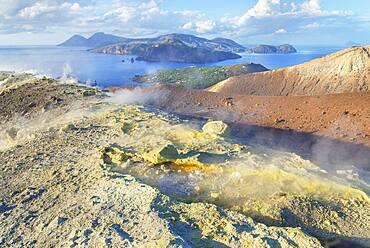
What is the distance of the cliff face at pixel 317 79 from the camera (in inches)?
1683

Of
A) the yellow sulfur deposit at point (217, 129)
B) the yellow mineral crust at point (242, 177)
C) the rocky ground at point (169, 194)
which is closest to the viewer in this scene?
the rocky ground at point (169, 194)

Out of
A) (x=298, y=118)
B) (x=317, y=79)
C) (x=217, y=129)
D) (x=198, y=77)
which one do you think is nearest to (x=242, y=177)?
(x=217, y=129)

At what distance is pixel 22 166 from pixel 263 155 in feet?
27.1

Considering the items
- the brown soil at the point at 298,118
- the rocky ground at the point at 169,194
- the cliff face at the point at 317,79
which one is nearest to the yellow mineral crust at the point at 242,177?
the rocky ground at the point at 169,194

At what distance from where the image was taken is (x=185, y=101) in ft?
94.3

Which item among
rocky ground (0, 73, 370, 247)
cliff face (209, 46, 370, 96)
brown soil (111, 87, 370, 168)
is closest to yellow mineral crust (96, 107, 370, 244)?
rocky ground (0, 73, 370, 247)

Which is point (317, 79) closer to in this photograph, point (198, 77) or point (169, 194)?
point (169, 194)

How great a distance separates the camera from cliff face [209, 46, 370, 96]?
42750 millimetres

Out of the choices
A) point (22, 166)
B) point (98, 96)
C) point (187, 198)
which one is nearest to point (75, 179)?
point (22, 166)

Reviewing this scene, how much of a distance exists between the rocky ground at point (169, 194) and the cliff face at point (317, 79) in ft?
104

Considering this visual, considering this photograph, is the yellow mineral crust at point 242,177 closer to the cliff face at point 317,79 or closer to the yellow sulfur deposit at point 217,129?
the yellow sulfur deposit at point 217,129

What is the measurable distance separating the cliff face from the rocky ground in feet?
104

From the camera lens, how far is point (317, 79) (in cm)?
4550

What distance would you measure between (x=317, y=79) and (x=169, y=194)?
1542 inches
